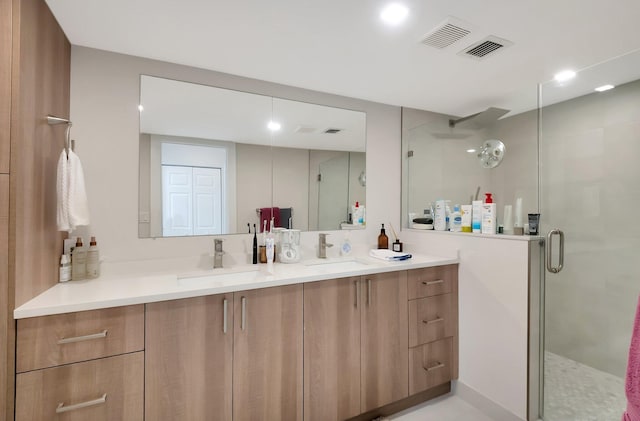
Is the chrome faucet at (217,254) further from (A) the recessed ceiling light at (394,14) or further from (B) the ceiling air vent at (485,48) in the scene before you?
(B) the ceiling air vent at (485,48)

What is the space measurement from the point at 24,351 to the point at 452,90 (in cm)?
276

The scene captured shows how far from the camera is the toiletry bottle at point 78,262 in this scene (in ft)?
5.16

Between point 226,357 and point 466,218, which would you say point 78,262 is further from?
Answer: point 466,218

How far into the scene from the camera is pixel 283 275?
168 centimetres

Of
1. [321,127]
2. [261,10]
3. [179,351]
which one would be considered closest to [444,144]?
[321,127]

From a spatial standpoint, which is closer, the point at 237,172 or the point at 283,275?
the point at 283,275

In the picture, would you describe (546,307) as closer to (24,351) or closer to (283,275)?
(283,275)

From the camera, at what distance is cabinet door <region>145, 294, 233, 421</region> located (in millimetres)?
1321

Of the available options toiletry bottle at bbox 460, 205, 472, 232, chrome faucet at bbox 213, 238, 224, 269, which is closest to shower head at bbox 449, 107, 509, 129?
toiletry bottle at bbox 460, 205, 472, 232

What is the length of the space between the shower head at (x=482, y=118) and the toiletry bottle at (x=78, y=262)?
3.00 meters

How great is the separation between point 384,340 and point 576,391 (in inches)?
43.1

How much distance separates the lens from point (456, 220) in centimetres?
232

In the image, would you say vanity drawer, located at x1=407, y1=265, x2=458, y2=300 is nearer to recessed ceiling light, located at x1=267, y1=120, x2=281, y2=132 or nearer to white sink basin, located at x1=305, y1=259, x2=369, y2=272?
white sink basin, located at x1=305, y1=259, x2=369, y2=272

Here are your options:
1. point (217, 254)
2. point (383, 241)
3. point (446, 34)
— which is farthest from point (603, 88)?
point (217, 254)
